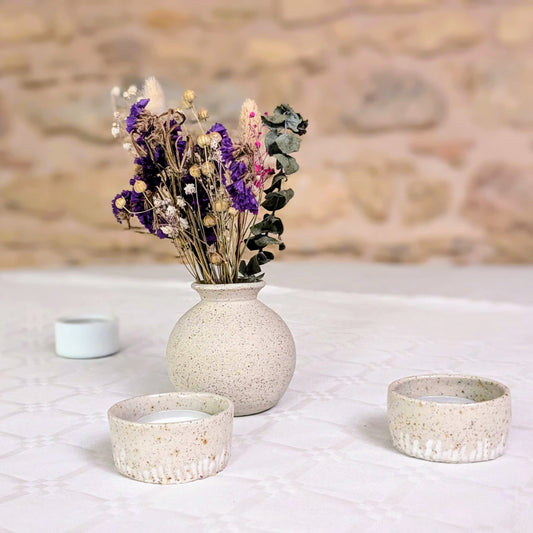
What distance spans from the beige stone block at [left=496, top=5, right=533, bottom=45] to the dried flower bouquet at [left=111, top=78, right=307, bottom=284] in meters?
1.52

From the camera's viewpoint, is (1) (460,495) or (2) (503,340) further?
(2) (503,340)

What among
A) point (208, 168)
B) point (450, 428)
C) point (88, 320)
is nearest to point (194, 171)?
point (208, 168)

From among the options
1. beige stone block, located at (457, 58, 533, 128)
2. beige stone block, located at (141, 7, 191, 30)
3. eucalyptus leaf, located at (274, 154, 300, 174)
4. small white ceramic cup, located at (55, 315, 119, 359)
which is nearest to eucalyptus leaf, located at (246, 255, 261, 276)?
eucalyptus leaf, located at (274, 154, 300, 174)

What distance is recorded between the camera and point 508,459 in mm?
693

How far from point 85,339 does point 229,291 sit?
389mm

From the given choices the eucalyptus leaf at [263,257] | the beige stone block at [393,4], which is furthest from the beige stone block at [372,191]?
the eucalyptus leaf at [263,257]

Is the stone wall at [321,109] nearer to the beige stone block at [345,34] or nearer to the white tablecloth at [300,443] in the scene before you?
the beige stone block at [345,34]

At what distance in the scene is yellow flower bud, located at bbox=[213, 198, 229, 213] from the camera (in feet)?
2.63

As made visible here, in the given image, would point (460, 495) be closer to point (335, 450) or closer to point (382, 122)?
point (335, 450)

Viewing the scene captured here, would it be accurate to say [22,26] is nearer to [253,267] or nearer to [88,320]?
Answer: [88,320]

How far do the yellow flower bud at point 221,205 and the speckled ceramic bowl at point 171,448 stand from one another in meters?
0.23

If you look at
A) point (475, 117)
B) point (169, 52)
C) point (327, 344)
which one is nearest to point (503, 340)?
point (327, 344)

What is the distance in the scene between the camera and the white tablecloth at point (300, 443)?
0.58m

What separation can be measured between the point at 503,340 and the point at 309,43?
1331 millimetres
